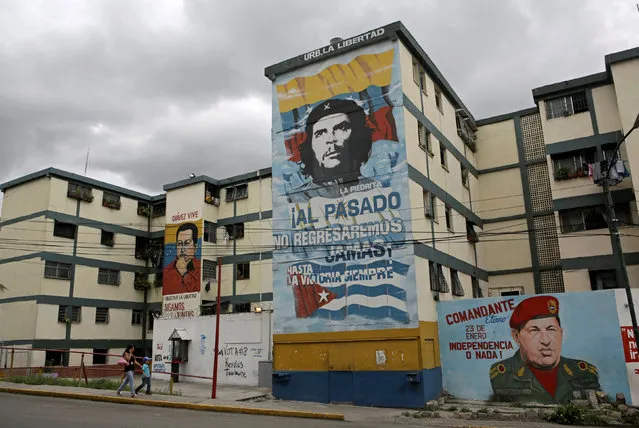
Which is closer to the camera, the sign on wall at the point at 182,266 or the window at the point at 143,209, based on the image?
the sign on wall at the point at 182,266

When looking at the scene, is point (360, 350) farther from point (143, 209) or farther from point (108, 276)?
point (143, 209)

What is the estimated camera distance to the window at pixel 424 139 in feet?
81.7

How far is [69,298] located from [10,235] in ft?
21.1

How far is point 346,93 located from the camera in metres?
24.8

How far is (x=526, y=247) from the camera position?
1222 inches

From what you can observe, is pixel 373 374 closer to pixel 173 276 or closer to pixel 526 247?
pixel 526 247

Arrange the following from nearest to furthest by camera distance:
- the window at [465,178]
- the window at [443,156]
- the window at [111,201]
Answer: the window at [443,156]
the window at [465,178]
the window at [111,201]

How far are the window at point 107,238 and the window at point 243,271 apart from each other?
35.0ft

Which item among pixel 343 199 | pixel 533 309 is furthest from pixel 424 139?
pixel 533 309

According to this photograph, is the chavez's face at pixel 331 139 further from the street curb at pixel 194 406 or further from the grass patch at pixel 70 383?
the grass patch at pixel 70 383

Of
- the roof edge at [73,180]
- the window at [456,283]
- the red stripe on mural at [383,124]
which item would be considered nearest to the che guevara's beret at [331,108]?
the red stripe on mural at [383,124]

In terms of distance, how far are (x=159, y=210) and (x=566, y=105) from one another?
31128 mm

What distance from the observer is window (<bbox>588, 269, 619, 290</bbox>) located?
25.9 metres

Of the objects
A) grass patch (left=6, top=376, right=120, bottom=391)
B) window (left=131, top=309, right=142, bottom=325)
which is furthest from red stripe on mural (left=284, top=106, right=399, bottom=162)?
window (left=131, top=309, right=142, bottom=325)
